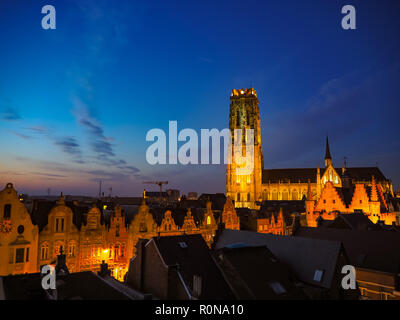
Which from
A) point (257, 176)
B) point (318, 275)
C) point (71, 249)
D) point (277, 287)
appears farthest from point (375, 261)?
point (257, 176)

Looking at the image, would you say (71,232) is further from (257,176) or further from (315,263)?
(257,176)

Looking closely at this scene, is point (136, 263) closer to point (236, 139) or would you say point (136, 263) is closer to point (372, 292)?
point (372, 292)

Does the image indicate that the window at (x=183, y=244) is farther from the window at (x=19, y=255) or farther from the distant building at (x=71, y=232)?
the window at (x=19, y=255)

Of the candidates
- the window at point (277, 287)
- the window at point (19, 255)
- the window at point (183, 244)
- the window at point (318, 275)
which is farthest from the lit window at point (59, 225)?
the window at point (318, 275)

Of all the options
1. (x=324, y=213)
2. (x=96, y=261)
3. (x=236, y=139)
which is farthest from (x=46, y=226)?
(x=236, y=139)

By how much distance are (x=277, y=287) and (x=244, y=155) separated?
133 meters

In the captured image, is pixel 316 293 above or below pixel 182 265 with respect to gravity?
below

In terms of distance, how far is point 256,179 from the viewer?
15288cm

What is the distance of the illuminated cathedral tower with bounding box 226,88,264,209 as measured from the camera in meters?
151

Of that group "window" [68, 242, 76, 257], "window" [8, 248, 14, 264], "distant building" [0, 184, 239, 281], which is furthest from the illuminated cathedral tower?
"window" [8, 248, 14, 264]

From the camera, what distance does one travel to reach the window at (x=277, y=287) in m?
22.5

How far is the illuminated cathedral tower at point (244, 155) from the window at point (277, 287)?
127m

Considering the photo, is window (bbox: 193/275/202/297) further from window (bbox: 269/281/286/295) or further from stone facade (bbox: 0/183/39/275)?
stone facade (bbox: 0/183/39/275)
